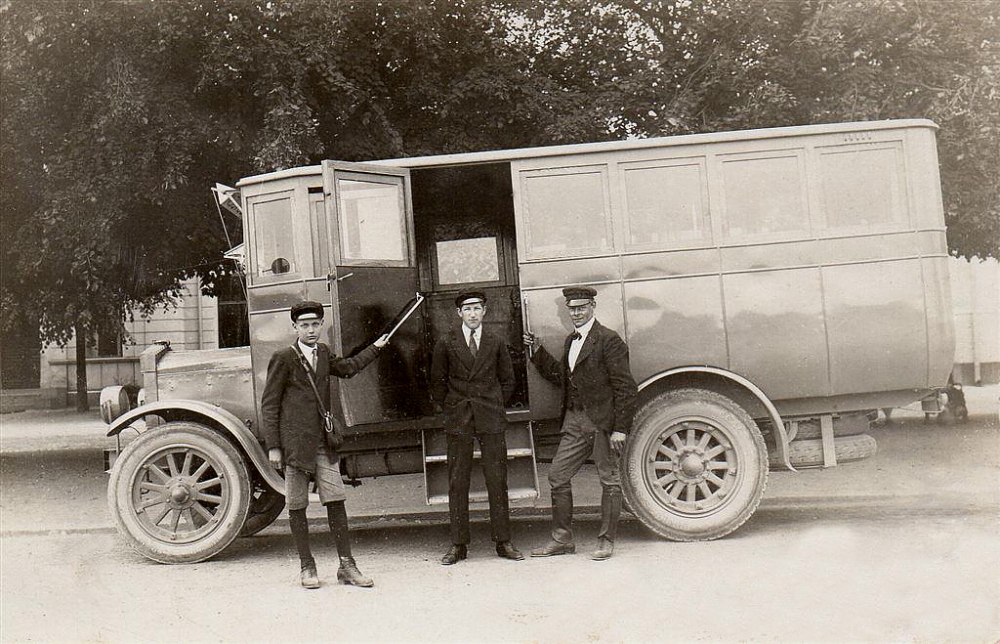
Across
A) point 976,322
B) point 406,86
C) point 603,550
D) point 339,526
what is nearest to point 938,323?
point 603,550

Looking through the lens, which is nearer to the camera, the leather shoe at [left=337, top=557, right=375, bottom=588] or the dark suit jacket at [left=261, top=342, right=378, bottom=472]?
the leather shoe at [left=337, top=557, right=375, bottom=588]

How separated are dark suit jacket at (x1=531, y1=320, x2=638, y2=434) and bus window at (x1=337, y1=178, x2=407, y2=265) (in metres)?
1.67

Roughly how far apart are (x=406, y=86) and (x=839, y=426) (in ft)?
17.8

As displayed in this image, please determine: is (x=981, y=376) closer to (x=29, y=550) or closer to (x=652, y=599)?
(x=652, y=599)

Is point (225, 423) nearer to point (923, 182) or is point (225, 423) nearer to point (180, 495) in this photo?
point (180, 495)

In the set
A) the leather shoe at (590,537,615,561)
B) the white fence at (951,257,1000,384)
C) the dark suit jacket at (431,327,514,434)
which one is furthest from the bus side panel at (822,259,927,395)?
the white fence at (951,257,1000,384)

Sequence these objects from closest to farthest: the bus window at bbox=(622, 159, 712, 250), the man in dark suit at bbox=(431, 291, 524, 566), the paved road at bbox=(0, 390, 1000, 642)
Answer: the paved road at bbox=(0, 390, 1000, 642) < the man in dark suit at bbox=(431, 291, 524, 566) < the bus window at bbox=(622, 159, 712, 250)

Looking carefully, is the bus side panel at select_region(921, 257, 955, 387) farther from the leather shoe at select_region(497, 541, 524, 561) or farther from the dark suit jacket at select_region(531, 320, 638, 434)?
the leather shoe at select_region(497, 541, 524, 561)

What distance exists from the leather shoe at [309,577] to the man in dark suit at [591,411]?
1.54 metres

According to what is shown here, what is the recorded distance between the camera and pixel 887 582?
507 cm

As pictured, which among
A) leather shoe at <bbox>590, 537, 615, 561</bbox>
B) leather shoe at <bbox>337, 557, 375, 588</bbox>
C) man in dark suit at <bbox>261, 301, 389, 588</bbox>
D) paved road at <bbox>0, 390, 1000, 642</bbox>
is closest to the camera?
paved road at <bbox>0, 390, 1000, 642</bbox>

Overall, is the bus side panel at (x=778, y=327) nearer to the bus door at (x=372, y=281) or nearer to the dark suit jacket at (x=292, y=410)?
the bus door at (x=372, y=281)

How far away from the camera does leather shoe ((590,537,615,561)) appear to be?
5.88m

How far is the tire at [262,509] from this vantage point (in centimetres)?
686
